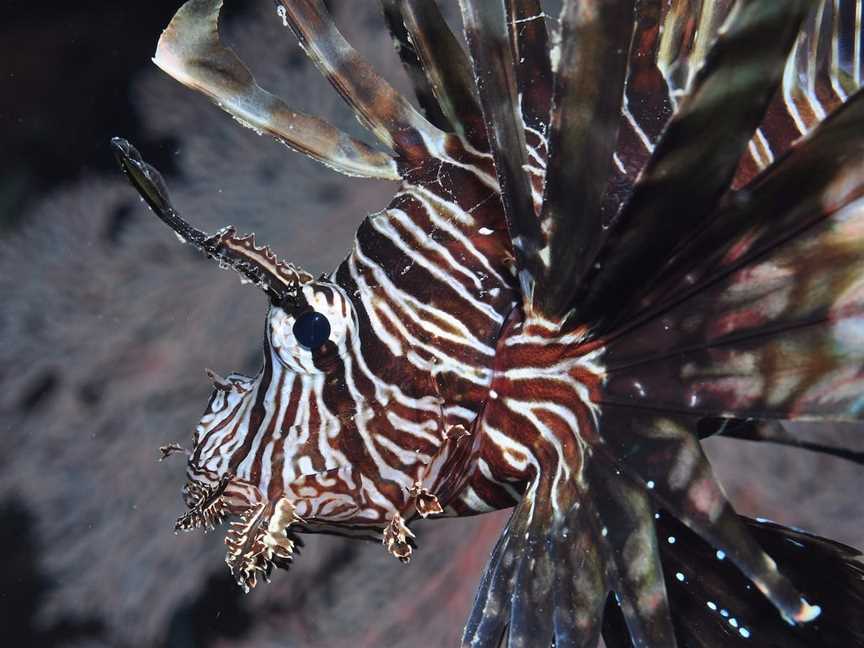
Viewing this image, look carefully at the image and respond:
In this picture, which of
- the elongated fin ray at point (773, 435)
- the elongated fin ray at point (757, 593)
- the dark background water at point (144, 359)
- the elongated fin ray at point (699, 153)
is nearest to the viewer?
the elongated fin ray at point (699, 153)

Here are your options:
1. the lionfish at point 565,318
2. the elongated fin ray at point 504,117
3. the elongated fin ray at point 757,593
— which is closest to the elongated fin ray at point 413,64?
the lionfish at point 565,318

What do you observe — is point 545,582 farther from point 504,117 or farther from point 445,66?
point 445,66

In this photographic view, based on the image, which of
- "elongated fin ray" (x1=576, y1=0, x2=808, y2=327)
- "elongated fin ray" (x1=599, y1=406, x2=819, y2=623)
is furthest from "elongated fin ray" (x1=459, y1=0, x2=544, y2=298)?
"elongated fin ray" (x1=599, y1=406, x2=819, y2=623)

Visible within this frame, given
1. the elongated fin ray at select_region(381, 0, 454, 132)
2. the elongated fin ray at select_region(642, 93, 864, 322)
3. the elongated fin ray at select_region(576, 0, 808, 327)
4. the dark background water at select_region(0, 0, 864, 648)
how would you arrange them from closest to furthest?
the elongated fin ray at select_region(576, 0, 808, 327) → the elongated fin ray at select_region(642, 93, 864, 322) → the elongated fin ray at select_region(381, 0, 454, 132) → the dark background water at select_region(0, 0, 864, 648)

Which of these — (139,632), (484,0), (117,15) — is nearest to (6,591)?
(139,632)

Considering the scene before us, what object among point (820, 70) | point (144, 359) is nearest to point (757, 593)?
point (820, 70)

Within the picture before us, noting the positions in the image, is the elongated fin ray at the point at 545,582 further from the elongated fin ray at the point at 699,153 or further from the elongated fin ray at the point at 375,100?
the elongated fin ray at the point at 375,100

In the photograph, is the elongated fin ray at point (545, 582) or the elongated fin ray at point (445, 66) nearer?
the elongated fin ray at point (545, 582)

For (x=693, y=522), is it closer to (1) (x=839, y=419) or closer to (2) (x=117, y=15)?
(1) (x=839, y=419)

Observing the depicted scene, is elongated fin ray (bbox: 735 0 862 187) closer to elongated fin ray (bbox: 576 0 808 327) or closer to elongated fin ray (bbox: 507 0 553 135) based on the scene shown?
elongated fin ray (bbox: 507 0 553 135)
